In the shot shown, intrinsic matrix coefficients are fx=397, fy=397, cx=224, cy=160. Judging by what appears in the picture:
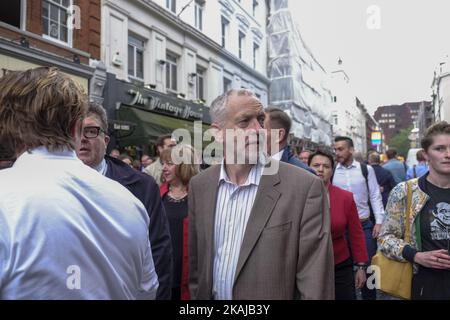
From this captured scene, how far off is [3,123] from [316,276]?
1390 mm

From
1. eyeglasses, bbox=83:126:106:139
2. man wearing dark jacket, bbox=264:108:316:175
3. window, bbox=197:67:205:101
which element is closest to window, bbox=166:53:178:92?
window, bbox=197:67:205:101

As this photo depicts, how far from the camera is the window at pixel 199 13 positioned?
17250 mm

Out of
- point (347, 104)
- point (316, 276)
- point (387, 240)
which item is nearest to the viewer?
point (316, 276)

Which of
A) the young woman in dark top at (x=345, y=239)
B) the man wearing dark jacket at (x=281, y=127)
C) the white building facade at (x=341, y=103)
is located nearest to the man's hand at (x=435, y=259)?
the young woman in dark top at (x=345, y=239)

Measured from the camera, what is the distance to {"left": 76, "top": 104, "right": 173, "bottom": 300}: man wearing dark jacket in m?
2.36

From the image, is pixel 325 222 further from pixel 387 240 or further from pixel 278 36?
pixel 278 36

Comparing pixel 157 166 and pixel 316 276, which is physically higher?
pixel 157 166

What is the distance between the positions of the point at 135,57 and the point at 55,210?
13.1 m

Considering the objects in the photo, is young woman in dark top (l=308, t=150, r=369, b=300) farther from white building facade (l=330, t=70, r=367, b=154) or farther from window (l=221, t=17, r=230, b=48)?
white building facade (l=330, t=70, r=367, b=154)

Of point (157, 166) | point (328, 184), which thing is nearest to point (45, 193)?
point (328, 184)

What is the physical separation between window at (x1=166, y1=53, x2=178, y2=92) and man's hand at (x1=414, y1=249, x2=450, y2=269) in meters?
13.6

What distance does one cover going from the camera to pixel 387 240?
2738mm

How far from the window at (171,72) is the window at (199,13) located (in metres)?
2.39
